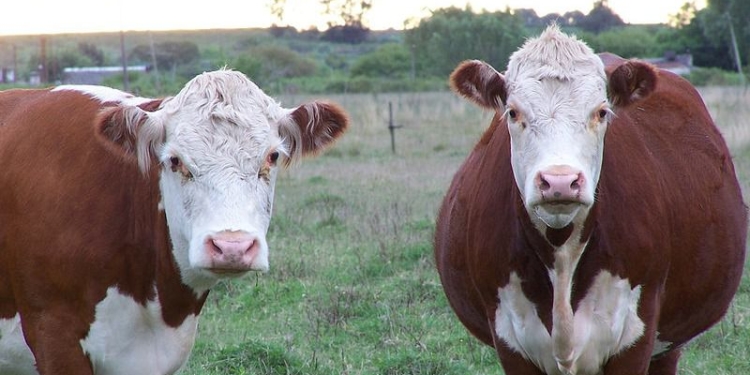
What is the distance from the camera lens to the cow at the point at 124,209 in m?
4.30

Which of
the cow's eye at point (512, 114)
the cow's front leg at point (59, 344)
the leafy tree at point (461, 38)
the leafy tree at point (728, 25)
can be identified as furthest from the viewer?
the leafy tree at point (728, 25)

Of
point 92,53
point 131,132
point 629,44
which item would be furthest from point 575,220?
point 92,53

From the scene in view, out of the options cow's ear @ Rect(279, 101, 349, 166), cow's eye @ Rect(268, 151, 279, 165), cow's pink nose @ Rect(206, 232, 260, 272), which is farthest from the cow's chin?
cow's pink nose @ Rect(206, 232, 260, 272)

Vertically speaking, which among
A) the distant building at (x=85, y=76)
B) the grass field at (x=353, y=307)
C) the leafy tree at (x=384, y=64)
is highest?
the grass field at (x=353, y=307)

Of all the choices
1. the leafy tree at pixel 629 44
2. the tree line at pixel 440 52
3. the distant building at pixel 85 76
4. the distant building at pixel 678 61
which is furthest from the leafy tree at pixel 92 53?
the distant building at pixel 678 61

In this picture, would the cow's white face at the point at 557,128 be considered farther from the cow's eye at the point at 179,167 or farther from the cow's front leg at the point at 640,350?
the cow's eye at the point at 179,167

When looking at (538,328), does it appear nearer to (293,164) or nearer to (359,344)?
(293,164)

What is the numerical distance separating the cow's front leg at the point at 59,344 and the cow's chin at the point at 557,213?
189 cm

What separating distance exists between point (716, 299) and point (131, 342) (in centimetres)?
295

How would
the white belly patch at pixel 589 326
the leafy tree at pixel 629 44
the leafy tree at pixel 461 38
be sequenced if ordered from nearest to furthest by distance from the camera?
the white belly patch at pixel 589 326
the leafy tree at pixel 461 38
the leafy tree at pixel 629 44

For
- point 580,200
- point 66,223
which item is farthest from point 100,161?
point 580,200

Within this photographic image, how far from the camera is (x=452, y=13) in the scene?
170 ft

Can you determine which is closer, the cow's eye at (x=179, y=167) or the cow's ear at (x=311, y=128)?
the cow's eye at (x=179, y=167)

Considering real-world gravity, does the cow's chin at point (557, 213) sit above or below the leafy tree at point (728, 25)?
above
